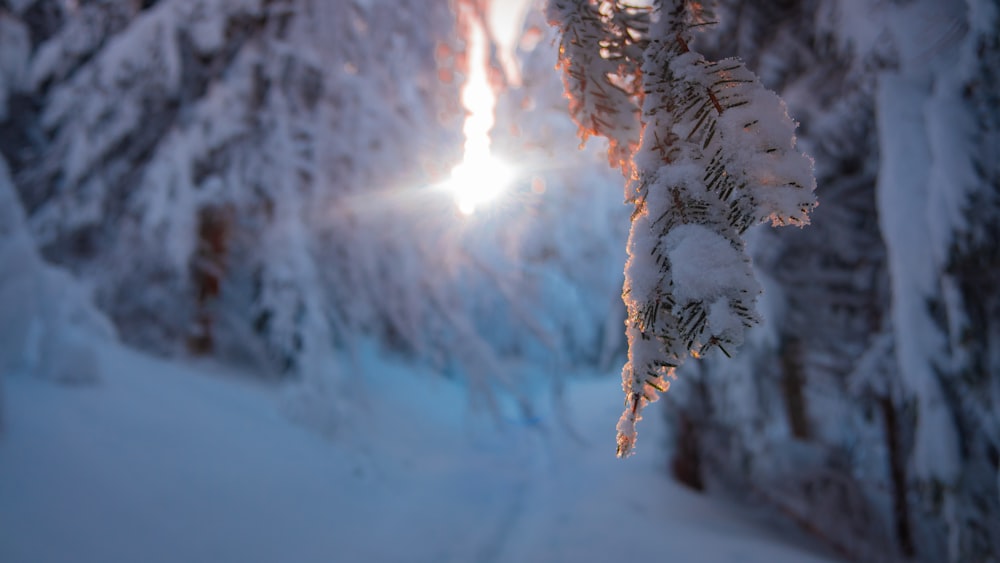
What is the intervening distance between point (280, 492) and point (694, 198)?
430cm

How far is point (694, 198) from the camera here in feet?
2.69

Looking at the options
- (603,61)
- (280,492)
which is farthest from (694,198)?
(280,492)

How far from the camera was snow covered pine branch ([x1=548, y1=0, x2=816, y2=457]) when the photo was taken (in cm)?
74

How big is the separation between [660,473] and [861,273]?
3.30 metres

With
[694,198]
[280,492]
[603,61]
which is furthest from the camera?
[280,492]

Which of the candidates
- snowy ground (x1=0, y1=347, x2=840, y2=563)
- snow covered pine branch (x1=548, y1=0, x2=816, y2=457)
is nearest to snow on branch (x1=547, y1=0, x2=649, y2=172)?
snow covered pine branch (x1=548, y1=0, x2=816, y2=457)

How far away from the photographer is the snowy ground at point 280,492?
2.61m

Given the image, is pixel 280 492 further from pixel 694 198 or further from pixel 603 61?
pixel 694 198

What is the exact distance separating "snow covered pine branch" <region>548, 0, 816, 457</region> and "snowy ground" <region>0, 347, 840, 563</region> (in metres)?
2.78

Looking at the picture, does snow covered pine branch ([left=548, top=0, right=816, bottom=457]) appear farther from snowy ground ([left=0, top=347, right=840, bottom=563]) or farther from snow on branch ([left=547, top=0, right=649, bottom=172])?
snowy ground ([left=0, top=347, right=840, bottom=563])

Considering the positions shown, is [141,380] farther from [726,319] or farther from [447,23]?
[447,23]

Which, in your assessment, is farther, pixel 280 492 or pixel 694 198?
pixel 280 492

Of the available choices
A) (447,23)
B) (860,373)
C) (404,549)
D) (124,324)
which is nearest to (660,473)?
(860,373)

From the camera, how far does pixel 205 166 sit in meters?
6.92
